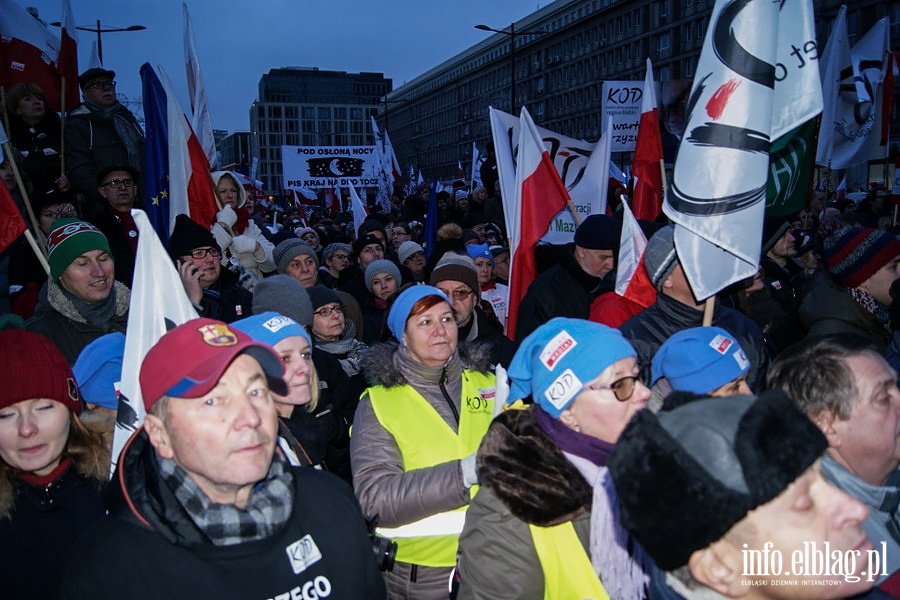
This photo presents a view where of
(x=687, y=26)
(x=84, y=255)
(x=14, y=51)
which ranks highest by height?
(x=687, y=26)

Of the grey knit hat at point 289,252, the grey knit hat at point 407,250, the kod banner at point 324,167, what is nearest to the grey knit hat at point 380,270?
the grey knit hat at point 289,252

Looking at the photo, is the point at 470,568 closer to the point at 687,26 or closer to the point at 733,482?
the point at 733,482

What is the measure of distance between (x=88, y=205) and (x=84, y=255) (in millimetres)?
3407

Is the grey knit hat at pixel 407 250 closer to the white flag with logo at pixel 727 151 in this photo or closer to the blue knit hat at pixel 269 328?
the white flag with logo at pixel 727 151

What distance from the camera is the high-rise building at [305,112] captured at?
136375 millimetres

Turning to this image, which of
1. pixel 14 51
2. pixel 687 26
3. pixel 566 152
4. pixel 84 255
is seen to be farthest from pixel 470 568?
pixel 687 26

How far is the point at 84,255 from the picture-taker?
4.24m

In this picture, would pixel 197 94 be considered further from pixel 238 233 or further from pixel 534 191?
pixel 534 191

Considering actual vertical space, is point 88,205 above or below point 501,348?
above

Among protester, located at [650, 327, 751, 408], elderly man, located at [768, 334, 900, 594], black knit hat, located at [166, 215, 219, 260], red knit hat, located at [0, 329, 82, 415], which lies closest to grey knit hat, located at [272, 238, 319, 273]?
black knit hat, located at [166, 215, 219, 260]

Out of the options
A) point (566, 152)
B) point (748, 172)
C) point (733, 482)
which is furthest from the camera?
point (566, 152)

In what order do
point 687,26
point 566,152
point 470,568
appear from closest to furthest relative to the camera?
point 470,568 < point 566,152 < point 687,26

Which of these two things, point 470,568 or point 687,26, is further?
point 687,26

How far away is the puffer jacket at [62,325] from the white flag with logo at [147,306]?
1.18 m
